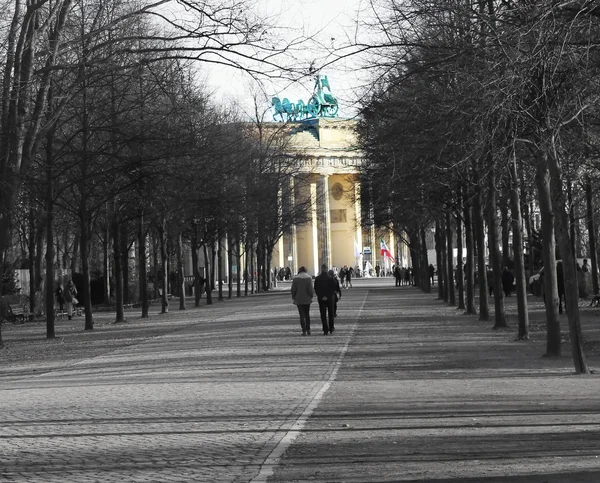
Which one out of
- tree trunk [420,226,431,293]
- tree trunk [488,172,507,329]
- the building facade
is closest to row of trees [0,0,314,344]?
tree trunk [488,172,507,329]

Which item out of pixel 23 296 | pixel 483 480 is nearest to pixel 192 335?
pixel 483 480

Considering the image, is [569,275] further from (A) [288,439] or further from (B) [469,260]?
(B) [469,260]

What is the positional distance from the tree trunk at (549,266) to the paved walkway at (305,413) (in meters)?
0.49

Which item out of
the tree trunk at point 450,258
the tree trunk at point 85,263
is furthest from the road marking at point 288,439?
the tree trunk at point 450,258

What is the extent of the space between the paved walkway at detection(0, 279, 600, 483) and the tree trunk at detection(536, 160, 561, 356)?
0.49m

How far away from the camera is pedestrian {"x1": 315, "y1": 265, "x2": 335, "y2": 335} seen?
1273 inches

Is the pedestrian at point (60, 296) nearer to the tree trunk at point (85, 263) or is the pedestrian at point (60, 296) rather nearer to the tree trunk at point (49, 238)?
the tree trunk at point (85, 263)

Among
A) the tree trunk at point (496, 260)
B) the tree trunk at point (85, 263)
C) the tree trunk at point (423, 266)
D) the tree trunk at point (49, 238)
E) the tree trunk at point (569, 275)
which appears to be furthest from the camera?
the tree trunk at point (423, 266)

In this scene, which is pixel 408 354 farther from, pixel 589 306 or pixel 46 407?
pixel 589 306

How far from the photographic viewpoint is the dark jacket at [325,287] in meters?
32.7

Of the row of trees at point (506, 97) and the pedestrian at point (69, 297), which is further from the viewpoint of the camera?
the pedestrian at point (69, 297)

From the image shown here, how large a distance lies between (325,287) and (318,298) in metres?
0.40

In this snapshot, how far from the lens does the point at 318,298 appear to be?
108 feet

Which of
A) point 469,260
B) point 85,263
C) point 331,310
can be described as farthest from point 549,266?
point 85,263
